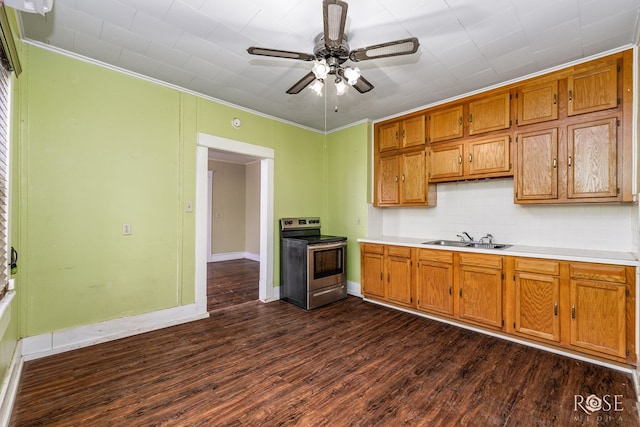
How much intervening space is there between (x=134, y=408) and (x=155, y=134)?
8.07 ft

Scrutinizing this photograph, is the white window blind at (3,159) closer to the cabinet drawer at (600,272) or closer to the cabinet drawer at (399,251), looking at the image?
the cabinet drawer at (399,251)

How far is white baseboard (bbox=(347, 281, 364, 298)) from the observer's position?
4195mm

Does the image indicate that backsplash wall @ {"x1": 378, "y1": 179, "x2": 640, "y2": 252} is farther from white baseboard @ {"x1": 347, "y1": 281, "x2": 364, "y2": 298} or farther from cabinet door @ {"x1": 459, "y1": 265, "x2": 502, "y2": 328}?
white baseboard @ {"x1": 347, "y1": 281, "x2": 364, "y2": 298}

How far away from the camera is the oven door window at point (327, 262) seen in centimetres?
377

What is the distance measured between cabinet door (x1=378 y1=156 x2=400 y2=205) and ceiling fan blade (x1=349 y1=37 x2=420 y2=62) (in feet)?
6.95

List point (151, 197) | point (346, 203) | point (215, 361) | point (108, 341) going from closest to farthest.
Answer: point (215, 361) → point (108, 341) → point (151, 197) → point (346, 203)

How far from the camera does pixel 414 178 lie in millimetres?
3789

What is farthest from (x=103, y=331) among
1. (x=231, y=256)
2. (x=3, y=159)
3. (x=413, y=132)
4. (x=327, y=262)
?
(x=231, y=256)

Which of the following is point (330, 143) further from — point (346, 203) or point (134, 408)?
point (134, 408)

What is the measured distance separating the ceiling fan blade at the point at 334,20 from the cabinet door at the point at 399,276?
8.20 feet

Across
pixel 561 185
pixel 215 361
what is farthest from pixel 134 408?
pixel 561 185

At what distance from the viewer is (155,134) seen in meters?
3.03

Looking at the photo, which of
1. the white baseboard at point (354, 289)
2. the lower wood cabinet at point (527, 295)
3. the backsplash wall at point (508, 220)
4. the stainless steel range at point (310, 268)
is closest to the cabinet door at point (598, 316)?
the lower wood cabinet at point (527, 295)

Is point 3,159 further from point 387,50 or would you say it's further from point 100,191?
point 387,50
